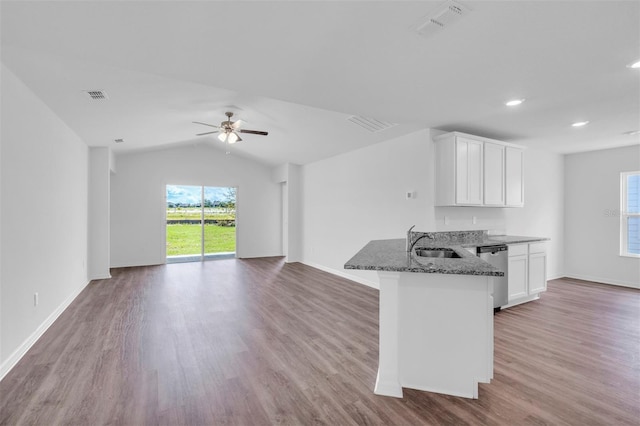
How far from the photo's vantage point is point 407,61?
93.9 inches

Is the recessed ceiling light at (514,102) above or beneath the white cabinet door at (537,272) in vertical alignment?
above

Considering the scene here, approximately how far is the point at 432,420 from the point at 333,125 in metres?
4.06

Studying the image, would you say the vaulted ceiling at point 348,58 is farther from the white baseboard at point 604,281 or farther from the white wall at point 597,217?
the white baseboard at point 604,281

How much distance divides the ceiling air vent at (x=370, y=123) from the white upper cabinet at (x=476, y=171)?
75 centimetres

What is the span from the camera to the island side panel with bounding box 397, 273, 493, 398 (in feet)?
7.02

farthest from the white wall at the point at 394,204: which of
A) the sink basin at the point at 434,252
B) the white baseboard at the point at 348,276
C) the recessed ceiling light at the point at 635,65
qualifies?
the recessed ceiling light at the point at 635,65

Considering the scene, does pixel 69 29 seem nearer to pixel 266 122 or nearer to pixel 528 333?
pixel 266 122

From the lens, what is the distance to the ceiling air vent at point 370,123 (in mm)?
4469

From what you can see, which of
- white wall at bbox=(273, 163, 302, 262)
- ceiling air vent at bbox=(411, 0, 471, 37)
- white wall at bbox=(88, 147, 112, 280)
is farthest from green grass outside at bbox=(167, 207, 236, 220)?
ceiling air vent at bbox=(411, 0, 471, 37)

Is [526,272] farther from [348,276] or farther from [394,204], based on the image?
[348,276]

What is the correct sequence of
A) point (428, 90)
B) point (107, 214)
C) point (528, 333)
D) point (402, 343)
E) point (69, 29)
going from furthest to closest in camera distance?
point (107, 214)
point (528, 333)
point (428, 90)
point (402, 343)
point (69, 29)

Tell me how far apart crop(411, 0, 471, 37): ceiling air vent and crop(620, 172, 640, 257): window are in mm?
5777

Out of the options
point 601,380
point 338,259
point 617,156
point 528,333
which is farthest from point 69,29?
→ point 617,156

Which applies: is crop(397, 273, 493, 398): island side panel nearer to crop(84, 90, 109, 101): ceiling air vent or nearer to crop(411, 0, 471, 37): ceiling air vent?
crop(411, 0, 471, 37): ceiling air vent
